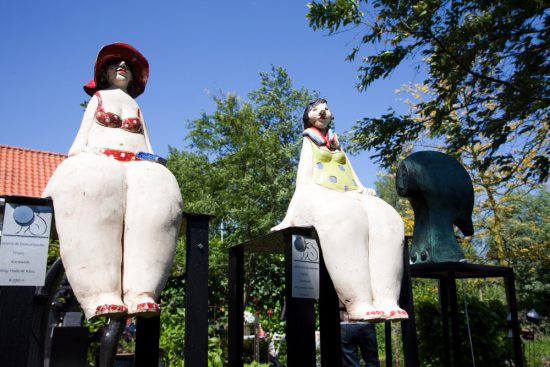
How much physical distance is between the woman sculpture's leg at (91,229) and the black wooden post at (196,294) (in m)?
0.53

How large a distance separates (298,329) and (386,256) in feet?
2.26

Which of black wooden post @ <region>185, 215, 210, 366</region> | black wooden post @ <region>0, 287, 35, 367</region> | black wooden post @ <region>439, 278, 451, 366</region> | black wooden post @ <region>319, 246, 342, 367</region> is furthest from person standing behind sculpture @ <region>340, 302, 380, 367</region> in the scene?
black wooden post @ <region>0, 287, 35, 367</region>

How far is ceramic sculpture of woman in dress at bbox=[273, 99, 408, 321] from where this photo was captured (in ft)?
9.50

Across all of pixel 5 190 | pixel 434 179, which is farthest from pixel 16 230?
pixel 5 190

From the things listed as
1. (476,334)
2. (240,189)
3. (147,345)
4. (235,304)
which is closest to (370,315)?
(147,345)

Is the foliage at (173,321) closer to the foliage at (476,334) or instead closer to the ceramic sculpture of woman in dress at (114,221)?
the foliage at (476,334)

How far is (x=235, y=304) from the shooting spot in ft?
13.4

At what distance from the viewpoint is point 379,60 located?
6.16 meters

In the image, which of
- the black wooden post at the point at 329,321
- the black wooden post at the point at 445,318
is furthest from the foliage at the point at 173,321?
the black wooden post at the point at 329,321

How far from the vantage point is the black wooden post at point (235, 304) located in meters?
4.00

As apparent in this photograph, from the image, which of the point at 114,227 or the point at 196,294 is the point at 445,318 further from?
the point at 114,227

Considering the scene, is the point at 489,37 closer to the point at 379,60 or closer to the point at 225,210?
the point at 379,60

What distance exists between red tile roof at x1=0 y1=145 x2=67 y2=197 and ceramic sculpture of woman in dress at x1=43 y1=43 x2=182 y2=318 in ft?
28.0

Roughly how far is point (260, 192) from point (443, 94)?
503 cm
